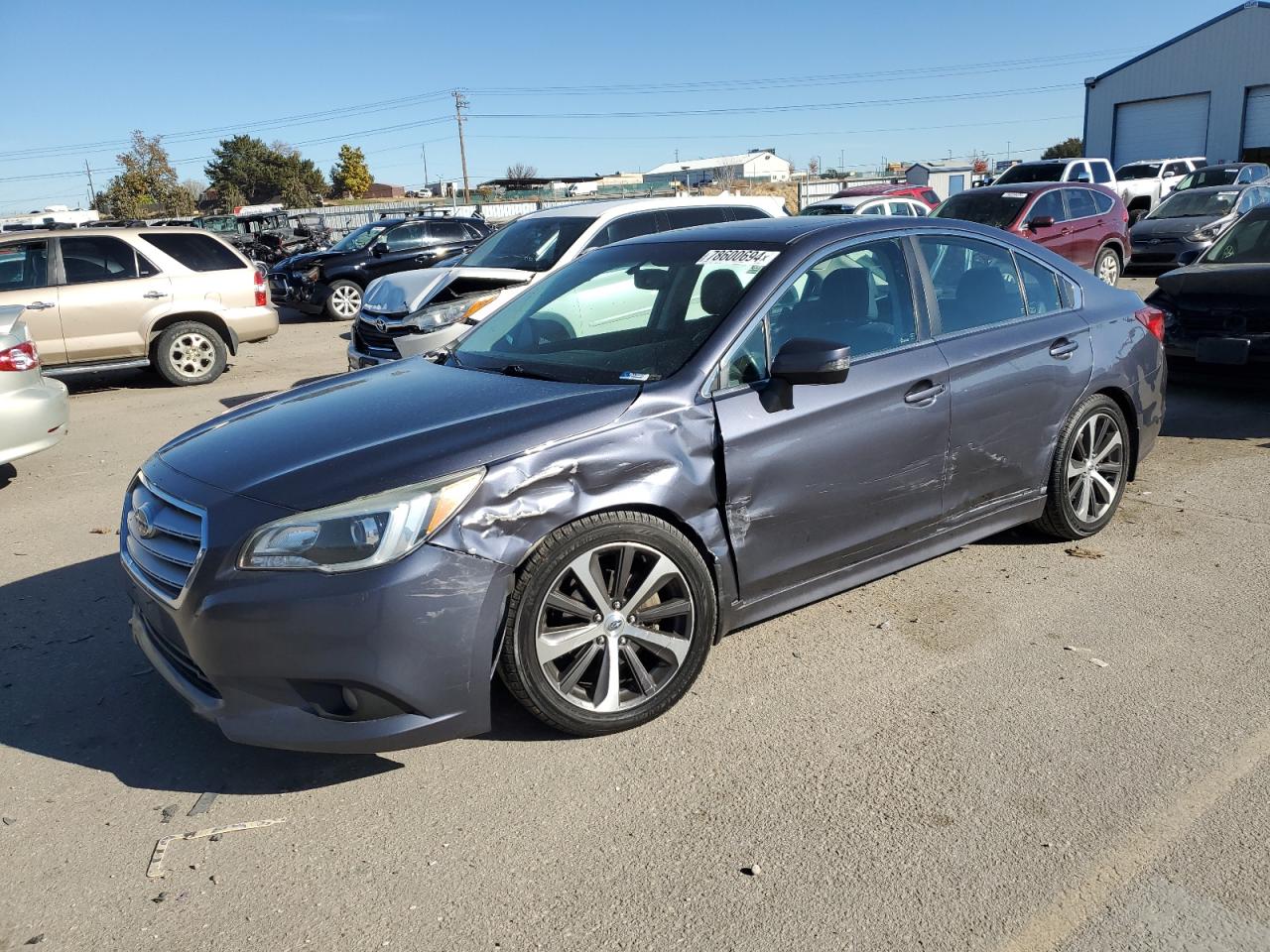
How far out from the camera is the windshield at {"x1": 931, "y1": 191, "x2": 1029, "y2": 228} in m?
14.6

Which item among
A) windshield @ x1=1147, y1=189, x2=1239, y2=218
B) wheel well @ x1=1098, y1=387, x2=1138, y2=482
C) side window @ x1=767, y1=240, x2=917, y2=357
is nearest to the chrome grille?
side window @ x1=767, y1=240, x2=917, y2=357

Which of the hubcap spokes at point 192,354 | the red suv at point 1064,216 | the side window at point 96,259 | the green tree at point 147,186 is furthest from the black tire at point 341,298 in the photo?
the green tree at point 147,186

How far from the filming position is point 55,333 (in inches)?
415

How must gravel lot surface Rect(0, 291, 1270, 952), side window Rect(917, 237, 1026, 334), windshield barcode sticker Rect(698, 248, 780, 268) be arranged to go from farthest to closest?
side window Rect(917, 237, 1026, 334) → windshield barcode sticker Rect(698, 248, 780, 268) → gravel lot surface Rect(0, 291, 1270, 952)

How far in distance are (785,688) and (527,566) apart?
46.8 inches

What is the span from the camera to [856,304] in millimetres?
4219

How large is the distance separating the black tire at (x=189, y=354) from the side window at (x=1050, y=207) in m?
10.9

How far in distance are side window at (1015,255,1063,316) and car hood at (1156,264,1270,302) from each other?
10.9 feet

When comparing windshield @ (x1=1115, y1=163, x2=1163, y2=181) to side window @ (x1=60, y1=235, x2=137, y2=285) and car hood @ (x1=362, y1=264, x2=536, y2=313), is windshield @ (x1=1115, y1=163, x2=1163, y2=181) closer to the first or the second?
car hood @ (x1=362, y1=264, x2=536, y2=313)

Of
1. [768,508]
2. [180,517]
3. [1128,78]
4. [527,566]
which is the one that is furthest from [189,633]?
[1128,78]

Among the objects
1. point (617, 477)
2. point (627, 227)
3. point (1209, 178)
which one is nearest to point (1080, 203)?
point (627, 227)

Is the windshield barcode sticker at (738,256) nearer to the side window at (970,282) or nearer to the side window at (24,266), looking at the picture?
the side window at (970,282)

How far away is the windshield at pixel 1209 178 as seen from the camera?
77.1 feet

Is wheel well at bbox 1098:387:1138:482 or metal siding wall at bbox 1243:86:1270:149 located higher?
metal siding wall at bbox 1243:86:1270:149
